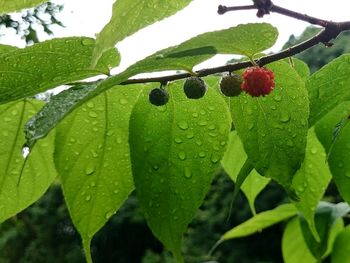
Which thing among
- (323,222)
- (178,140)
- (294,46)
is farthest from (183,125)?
(323,222)

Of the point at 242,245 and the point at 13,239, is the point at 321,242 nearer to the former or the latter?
the point at 242,245

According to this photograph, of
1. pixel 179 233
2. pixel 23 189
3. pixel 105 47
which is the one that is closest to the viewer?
pixel 105 47

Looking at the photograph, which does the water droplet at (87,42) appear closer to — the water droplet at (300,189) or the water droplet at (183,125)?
the water droplet at (183,125)

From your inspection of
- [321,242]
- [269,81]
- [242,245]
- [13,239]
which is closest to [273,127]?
[269,81]

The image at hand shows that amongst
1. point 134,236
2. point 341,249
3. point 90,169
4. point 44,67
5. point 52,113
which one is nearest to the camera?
point 52,113

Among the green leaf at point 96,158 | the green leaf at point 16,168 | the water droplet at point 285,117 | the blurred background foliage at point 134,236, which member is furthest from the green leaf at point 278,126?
the blurred background foliage at point 134,236

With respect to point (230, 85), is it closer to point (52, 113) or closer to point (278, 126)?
point (278, 126)
